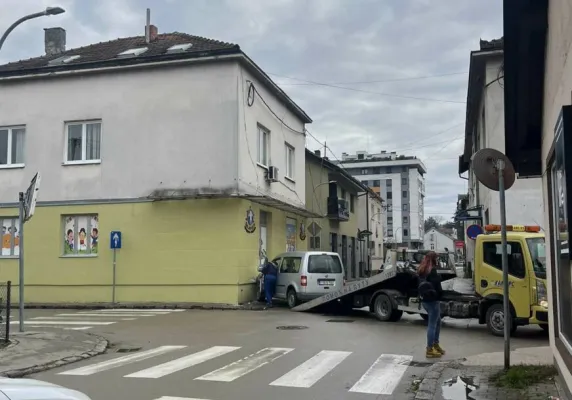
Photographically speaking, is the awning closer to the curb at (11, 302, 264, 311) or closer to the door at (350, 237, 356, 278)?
the curb at (11, 302, 264, 311)

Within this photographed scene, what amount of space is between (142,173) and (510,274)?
13.4 metres

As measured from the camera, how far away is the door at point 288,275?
19641 mm

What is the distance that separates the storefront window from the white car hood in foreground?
4.32 meters

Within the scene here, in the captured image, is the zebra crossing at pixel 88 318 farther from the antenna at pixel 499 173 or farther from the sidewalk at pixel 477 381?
the antenna at pixel 499 173

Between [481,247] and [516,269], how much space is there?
35.9 inches

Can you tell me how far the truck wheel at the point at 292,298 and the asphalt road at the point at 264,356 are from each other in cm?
250

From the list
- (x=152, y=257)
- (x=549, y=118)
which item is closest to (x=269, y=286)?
(x=152, y=257)

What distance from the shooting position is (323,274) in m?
19.5

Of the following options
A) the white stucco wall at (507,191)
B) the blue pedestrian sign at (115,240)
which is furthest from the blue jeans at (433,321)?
the blue pedestrian sign at (115,240)

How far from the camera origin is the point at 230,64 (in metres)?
20.7

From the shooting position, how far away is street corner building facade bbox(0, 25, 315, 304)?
20.6m

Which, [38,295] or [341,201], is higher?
[341,201]

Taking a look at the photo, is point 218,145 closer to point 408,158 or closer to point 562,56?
point 562,56

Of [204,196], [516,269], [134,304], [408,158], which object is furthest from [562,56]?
[408,158]
